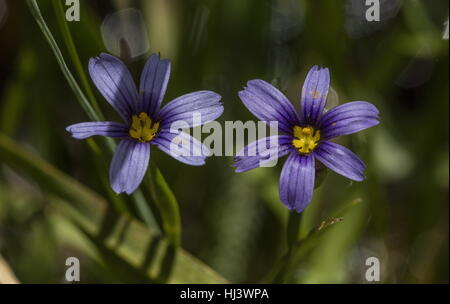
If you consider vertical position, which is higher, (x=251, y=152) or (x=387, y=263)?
(x=251, y=152)

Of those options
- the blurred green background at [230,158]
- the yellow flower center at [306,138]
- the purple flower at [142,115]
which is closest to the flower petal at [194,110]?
the purple flower at [142,115]

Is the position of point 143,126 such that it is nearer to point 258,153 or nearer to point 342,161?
point 258,153

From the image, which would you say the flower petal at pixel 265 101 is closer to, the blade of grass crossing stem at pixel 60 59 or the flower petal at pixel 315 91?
the flower petal at pixel 315 91

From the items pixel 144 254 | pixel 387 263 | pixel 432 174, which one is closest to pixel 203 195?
pixel 144 254

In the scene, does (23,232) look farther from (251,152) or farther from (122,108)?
(251,152)

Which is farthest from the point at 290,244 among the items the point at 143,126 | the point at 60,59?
the point at 60,59

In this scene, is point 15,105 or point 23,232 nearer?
point 23,232
